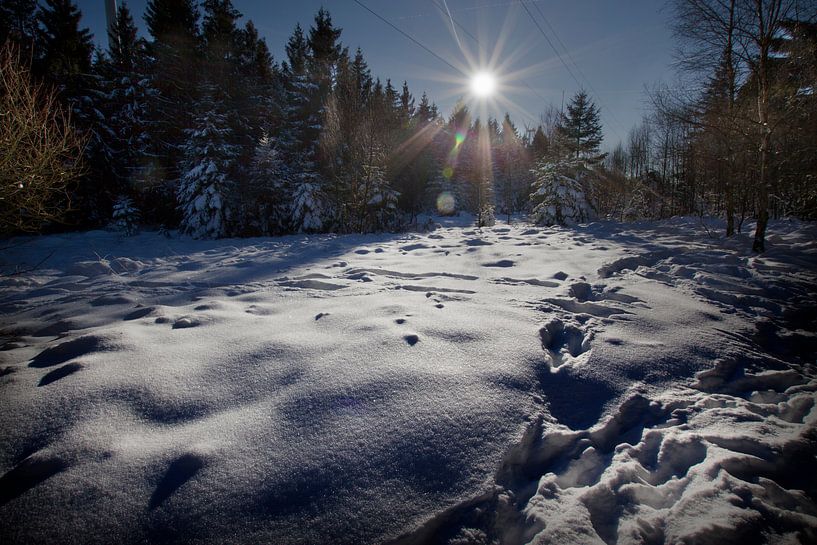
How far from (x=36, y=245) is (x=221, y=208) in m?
3.96

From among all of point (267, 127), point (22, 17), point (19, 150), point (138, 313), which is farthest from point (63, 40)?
point (138, 313)

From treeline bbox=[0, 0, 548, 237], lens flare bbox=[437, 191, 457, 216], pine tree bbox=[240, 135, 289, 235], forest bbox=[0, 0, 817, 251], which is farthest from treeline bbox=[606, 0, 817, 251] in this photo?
lens flare bbox=[437, 191, 457, 216]

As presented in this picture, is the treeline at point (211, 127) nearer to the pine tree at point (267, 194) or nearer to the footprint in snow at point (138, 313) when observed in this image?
the pine tree at point (267, 194)

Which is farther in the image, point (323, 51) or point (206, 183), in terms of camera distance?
point (323, 51)

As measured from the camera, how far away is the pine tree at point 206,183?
9.67 m

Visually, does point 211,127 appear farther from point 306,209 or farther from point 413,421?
point 413,421

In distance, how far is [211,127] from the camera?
1009 centimetres

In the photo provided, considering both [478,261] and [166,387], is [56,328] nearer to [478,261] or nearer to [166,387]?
[166,387]

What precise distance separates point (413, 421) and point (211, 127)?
39.7 feet

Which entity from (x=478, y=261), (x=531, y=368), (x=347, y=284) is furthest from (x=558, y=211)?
(x=531, y=368)

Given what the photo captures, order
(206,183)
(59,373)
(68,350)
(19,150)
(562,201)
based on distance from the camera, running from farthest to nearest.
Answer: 1. (562,201)
2. (206,183)
3. (19,150)
4. (68,350)
5. (59,373)

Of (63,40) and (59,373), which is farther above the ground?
(63,40)

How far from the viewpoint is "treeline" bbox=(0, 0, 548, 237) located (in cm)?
1037

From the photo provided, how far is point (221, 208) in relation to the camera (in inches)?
382
